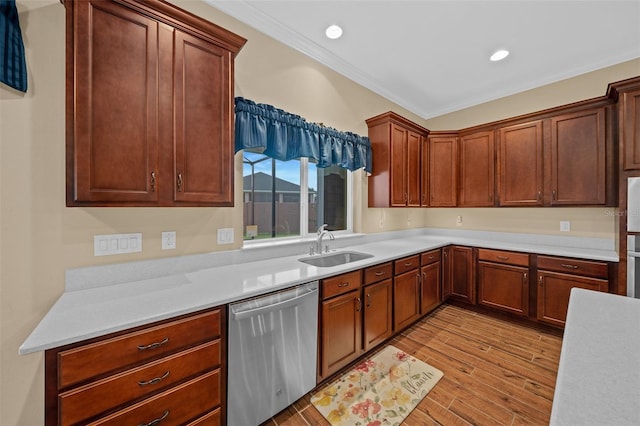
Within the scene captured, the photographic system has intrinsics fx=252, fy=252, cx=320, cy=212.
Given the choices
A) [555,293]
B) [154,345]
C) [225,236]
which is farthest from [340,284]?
[555,293]

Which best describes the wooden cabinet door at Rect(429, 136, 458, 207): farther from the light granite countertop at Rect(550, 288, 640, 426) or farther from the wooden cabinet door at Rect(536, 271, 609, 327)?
the light granite countertop at Rect(550, 288, 640, 426)

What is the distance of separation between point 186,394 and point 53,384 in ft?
1.73

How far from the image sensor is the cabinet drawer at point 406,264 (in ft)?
8.26

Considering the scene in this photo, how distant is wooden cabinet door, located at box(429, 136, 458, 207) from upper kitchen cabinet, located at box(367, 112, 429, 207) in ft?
1.55

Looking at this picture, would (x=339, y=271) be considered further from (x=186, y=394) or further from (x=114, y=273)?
(x=114, y=273)

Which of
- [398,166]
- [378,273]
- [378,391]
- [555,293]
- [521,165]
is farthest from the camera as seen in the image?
[398,166]

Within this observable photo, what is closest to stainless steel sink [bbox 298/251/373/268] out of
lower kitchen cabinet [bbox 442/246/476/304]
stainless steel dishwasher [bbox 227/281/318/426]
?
stainless steel dishwasher [bbox 227/281/318/426]

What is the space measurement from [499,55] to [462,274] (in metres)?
2.58

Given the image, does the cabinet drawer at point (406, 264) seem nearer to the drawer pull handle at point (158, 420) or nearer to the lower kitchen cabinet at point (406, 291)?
the lower kitchen cabinet at point (406, 291)

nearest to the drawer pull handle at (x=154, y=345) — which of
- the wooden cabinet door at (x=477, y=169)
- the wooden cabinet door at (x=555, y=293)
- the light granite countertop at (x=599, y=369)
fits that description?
the light granite countertop at (x=599, y=369)

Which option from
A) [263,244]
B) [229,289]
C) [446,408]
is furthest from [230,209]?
[446,408]

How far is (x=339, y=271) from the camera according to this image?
1930mm

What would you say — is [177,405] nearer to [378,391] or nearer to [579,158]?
[378,391]

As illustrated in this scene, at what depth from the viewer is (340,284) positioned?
77.1 inches
